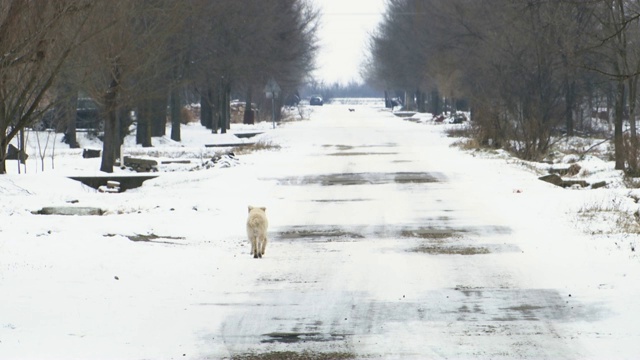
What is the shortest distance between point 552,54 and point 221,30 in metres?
19.0

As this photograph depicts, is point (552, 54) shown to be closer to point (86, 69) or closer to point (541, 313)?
point (86, 69)

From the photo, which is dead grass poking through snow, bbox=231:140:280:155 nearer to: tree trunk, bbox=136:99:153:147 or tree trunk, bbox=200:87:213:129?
tree trunk, bbox=136:99:153:147

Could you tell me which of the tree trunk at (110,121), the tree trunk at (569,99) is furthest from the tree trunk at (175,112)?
the tree trunk at (110,121)

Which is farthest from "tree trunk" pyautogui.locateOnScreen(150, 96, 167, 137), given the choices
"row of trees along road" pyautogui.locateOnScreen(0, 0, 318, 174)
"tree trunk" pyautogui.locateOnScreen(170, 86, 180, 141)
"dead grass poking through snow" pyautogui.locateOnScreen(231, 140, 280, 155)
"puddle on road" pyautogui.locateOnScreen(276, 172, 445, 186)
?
"puddle on road" pyautogui.locateOnScreen(276, 172, 445, 186)

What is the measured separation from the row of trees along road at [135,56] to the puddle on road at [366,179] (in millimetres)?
5310

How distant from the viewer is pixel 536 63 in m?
35.2

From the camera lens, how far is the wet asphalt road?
7832 mm

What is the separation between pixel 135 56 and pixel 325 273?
16.0 m

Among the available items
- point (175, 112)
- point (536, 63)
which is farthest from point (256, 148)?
point (536, 63)

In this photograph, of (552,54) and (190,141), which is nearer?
(552,54)

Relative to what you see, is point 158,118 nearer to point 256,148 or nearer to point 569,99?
point 256,148

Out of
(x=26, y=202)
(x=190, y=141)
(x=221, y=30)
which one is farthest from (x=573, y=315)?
(x=221, y=30)

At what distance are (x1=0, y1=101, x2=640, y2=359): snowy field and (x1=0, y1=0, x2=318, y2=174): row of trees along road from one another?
92.7 inches

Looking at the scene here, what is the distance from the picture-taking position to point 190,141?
45.7 metres
